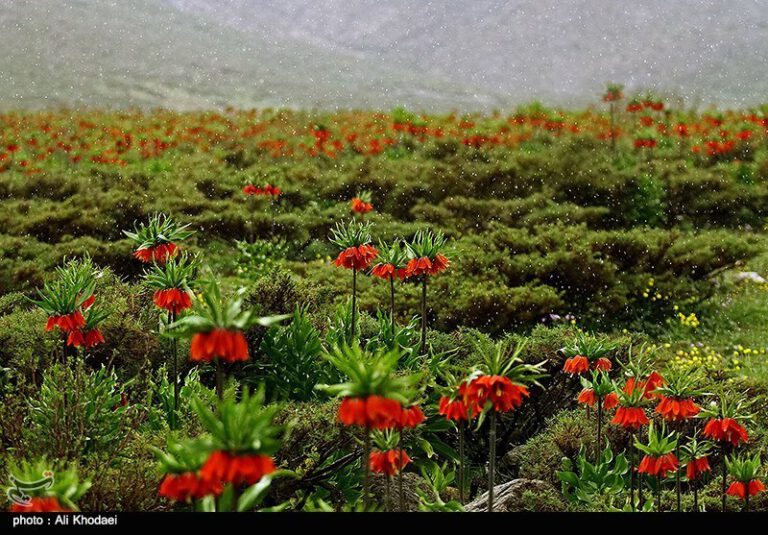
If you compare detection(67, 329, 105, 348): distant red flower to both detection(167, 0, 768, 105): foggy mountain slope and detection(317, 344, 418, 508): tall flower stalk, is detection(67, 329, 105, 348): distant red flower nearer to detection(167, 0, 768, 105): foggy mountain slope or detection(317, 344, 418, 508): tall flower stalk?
detection(317, 344, 418, 508): tall flower stalk

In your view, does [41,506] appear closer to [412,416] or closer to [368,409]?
[368,409]

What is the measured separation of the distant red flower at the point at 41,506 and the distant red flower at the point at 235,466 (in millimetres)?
318

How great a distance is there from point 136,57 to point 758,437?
4637cm

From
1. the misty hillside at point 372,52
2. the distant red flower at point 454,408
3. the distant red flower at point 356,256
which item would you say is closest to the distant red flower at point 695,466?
the distant red flower at point 454,408

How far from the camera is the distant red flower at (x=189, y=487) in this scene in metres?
1.72

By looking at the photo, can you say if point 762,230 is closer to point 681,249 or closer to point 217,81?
point 681,249

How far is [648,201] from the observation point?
8836 mm

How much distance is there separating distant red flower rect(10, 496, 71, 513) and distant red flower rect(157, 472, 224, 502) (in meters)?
0.21

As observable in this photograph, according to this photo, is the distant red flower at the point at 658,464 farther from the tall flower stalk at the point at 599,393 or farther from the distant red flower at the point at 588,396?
the distant red flower at the point at 588,396

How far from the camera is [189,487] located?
1737 mm

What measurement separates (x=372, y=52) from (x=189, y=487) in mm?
52212

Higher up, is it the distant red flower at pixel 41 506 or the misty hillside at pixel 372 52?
the misty hillside at pixel 372 52

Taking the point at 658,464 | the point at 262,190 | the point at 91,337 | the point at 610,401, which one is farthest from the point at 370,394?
the point at 262,190

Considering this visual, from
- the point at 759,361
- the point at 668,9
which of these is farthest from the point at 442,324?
the point at 668,9
